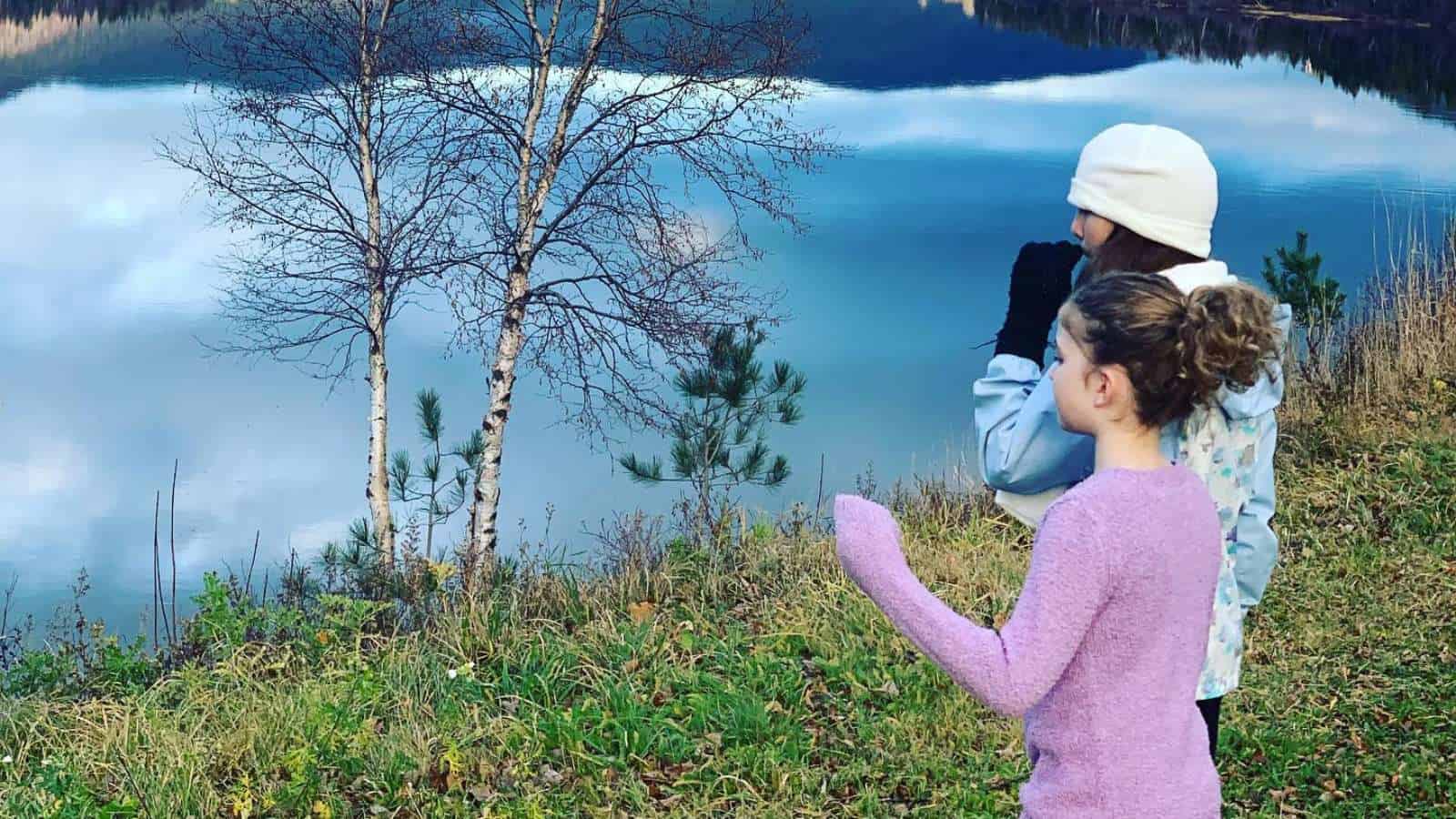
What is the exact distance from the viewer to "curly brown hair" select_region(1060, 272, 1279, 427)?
6.35ft

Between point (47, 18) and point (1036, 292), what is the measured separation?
2454cm

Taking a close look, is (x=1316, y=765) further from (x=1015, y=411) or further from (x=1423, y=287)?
(x=1423, y=287)

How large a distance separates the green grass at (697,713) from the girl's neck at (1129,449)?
7.80 ft

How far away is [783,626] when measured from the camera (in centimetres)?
A: 527

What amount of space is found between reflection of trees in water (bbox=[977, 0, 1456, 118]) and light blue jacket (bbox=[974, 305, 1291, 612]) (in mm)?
23358

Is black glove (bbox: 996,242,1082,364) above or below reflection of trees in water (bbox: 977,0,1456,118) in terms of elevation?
below

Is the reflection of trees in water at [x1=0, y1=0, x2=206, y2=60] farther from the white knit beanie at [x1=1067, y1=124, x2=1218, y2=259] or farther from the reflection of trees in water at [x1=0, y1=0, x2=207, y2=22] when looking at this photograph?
→ the white knit beanie at [x1=1067, y1=124, x2=1218, y2=259]

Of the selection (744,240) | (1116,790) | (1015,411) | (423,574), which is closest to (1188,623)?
(1116,790)

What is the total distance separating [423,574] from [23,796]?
8.75 feet

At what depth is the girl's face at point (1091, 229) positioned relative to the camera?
2229mm

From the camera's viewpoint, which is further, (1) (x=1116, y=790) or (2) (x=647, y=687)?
(2) (x=647, y=687)

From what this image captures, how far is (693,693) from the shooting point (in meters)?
4.67

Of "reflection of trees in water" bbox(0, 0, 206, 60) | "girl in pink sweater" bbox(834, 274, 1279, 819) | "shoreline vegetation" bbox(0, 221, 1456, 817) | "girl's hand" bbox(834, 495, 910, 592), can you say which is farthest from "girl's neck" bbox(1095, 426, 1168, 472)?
"reflection of trees in water" bbox(0, 0, 206, 60)

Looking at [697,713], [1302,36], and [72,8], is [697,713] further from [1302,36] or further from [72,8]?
[1302,36]
